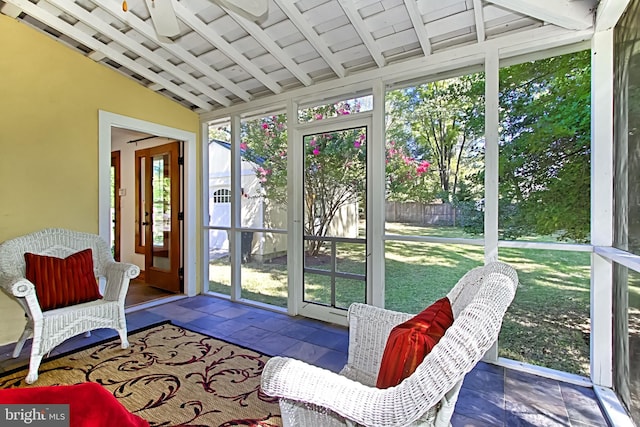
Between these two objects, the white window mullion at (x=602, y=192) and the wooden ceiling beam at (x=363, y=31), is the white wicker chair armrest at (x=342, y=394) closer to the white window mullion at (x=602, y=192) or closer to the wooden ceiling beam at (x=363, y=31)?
the white window mullion at (x=602, y=192)

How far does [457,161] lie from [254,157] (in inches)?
97.8

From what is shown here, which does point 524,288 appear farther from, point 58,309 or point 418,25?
point 58,309

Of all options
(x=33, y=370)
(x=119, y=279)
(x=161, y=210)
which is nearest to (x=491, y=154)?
(x=119, y=279)

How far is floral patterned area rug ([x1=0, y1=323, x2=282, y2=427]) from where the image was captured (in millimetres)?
1922

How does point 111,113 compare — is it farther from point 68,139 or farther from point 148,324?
point 148,324

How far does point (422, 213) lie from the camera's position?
2988mm

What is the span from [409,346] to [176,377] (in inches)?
76.8

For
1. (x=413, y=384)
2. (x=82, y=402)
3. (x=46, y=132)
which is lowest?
(x=82, y=402)

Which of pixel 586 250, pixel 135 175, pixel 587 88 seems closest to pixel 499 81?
pixel 587 88

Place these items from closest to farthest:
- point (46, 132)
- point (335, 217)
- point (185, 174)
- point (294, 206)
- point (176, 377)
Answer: point (176, 377)
point (46, 132)
point (335, 217)
point (294, 206)
point (185, 174)

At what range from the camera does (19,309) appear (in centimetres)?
300

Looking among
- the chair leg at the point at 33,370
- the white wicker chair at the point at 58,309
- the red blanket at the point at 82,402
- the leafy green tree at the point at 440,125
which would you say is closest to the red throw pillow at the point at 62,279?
the white wicker chair at the point at 58,309

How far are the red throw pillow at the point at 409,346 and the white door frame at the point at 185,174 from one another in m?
3.52

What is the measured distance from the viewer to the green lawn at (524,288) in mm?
2420
